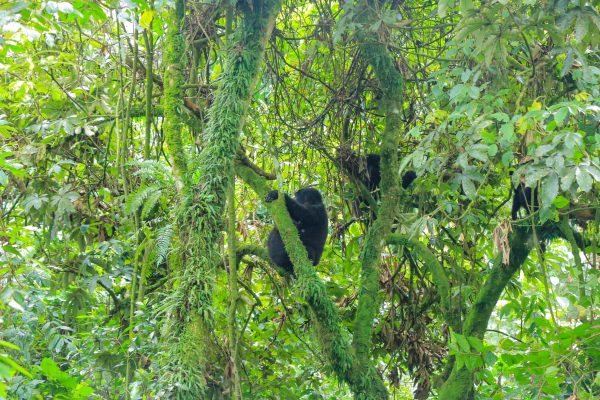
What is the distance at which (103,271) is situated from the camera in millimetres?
5406

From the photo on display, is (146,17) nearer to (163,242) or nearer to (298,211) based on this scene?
(163,242)

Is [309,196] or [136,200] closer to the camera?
[136,200]

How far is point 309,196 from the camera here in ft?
22.1

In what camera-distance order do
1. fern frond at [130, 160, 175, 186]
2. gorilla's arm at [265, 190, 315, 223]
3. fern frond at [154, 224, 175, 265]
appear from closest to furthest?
fern frond at [154, 224, 175, 265]
fern frond at [130, 160, 175, 186]
gorilla's arm at [265, 190, 315, 223]

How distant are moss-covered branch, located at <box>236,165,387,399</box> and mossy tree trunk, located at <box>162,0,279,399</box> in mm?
594

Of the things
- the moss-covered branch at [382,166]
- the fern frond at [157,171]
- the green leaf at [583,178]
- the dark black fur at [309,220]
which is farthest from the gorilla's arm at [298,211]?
the green leaf at [583,178]

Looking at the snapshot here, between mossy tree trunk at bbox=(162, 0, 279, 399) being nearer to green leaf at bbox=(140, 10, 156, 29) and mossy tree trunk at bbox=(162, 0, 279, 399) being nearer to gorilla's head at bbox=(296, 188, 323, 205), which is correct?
green leaf at bbox=(140, 10, 156, 29)

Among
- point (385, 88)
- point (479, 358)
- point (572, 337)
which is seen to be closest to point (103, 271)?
point (385, 88)

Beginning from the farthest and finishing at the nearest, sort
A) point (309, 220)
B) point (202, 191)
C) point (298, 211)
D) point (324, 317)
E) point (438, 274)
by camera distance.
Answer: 1. point (309, 220)
2. point (298, 211)
3. point (438, 274)
4. point (324, 317)
5. point (202, 191)

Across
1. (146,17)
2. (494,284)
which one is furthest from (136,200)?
(494,284)

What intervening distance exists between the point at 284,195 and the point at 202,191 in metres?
1.97

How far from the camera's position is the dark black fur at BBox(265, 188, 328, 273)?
5.96 metres

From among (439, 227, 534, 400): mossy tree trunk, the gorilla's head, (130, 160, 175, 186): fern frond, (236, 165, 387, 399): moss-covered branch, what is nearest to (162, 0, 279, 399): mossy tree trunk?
(130, 160, 175, 186): fern frond

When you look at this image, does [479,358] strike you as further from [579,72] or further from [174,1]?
[174,1]
